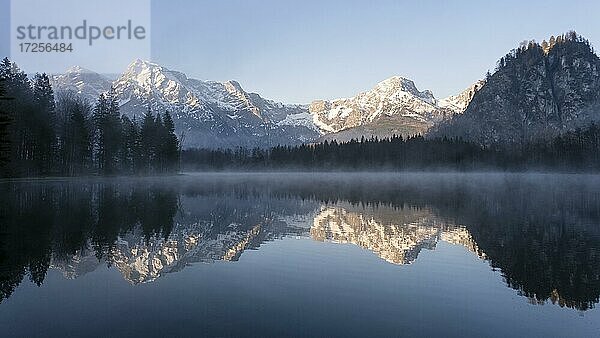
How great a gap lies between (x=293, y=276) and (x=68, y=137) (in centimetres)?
8594

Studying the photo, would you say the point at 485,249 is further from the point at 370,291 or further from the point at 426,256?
the point at 370,291

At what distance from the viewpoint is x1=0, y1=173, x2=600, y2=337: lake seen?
1390 centimetres

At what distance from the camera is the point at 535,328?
14.2 meters

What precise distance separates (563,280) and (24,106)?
83112 millimetres

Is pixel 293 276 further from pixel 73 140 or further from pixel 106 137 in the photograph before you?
pixel 106 137

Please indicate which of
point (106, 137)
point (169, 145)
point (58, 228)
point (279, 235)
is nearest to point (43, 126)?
point (106, 137)

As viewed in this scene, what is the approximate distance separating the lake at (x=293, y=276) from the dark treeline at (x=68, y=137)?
30.4 meters

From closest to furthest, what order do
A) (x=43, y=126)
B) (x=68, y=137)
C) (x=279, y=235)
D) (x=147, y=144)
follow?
1. (x=279, y=235)
2. (x=43, y=126)
3. (x=68, y=137)
4. (x=147, y=144)

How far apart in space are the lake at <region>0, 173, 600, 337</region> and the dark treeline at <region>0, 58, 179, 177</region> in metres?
30.4

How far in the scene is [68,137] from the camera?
302 ft

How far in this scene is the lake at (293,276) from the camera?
13.9 metres

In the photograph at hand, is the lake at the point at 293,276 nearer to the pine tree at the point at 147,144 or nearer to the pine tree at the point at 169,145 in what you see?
the pine tree at the point at 147,144

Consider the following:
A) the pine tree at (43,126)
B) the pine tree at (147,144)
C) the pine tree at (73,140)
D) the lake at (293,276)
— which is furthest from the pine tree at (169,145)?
the lake at (293,276)

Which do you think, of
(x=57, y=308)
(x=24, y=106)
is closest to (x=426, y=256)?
(x=57, y=308)
